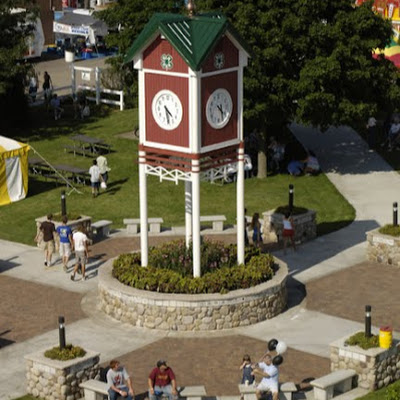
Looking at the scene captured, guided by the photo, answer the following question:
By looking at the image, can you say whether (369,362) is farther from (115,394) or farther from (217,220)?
(217,220)

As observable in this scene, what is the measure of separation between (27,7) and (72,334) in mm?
26726

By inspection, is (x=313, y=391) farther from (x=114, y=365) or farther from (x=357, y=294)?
(x=357, y=294)

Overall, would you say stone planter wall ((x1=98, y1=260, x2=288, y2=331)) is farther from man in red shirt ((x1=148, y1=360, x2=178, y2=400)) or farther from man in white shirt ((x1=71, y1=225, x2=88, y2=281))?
man in red shirt ((x1=148, y1=360, x2=178, y2=400))

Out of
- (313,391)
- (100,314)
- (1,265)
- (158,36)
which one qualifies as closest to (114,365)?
(313,391)

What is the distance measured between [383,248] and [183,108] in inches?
338

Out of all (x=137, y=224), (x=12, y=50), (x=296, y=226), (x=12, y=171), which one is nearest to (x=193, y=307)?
(x=296, y=226)

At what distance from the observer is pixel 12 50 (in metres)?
51.1

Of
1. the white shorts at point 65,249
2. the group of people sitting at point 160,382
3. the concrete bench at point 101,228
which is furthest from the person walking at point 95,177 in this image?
the group of people sitting at point 160,382

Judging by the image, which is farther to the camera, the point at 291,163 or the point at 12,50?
the point at 12,50

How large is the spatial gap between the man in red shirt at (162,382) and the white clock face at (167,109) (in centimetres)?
759

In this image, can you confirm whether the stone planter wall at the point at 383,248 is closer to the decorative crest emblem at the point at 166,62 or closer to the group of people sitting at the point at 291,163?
the decorative crest emblem at the point at 166,62

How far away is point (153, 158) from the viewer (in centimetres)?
3219

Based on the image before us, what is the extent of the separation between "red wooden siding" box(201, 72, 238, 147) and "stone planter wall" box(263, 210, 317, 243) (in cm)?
673

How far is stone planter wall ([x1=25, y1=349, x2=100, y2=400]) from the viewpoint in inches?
1054
